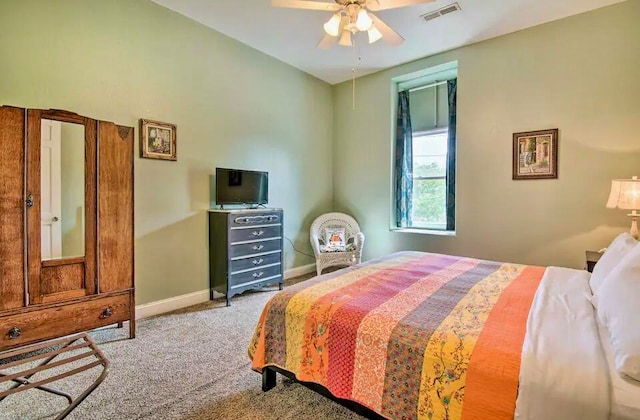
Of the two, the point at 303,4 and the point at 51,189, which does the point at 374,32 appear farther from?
the point at 51,189

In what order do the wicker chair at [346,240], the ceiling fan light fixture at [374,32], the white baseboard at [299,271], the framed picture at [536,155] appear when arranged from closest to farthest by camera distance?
the ceiling fan light fixture at [374,32] < the framed picture at [536,155] < the wicker chair at [346,240] < the white baseboard at [299,271]

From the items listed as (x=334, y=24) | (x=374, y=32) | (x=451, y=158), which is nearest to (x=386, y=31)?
(x=374, y=32)

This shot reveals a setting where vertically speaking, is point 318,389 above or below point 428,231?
below

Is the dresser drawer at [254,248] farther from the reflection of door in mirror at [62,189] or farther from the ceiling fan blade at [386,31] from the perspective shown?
the ceiling fan blade at [386,31]

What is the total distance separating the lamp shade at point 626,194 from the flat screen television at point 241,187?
3.51 meters

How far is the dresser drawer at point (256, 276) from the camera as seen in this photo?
3510mm

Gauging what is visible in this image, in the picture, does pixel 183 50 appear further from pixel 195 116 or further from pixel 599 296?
pixel 599 296

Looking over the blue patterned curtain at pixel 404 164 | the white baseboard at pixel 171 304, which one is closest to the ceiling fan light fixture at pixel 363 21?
the blue patterned curtain at pixel 404 164

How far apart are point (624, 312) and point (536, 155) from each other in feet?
9.22

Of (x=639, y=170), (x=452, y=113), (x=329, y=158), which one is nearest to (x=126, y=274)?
(x=329, y=158)

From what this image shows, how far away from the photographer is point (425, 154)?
15.3ft

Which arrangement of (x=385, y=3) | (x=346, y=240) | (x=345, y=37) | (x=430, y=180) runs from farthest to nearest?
1. (x=346, y=240)
2. (x=430, y=180)
3. (x=345, y=37)
4. (x=385, y=3)

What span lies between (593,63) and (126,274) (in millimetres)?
4794

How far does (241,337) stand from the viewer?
2.71 metres
